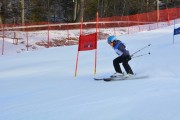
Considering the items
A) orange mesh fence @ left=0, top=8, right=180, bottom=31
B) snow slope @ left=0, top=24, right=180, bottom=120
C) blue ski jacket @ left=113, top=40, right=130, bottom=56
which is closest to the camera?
snow slope @ left=0, top=24, right=180, bottom=120

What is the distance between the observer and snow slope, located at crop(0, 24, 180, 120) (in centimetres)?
859

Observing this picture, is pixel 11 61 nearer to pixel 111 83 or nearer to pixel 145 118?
pixel 111 83

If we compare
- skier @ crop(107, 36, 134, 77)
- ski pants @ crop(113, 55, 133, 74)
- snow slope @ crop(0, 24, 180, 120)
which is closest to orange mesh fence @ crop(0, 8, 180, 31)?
snow slope @ crop(0, 24, 180, 120)

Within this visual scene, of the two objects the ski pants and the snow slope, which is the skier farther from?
the snow slope

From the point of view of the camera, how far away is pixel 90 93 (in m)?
11.0

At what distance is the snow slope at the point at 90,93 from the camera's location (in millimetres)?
8586

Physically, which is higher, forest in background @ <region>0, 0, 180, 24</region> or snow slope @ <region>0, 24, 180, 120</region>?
forest in background @ <region>0, 0, 180, 24</region>

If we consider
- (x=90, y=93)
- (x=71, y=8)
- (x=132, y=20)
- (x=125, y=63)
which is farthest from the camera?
(x=71, y=8)

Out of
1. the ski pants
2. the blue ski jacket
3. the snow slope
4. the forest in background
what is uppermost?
the forest in background

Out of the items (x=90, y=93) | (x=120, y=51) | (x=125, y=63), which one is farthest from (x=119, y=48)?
(x=90, y=93)

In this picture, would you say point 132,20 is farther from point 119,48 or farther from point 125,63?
point 119,48

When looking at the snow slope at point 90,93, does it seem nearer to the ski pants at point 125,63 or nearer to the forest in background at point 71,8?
the ski pants at point 125,63

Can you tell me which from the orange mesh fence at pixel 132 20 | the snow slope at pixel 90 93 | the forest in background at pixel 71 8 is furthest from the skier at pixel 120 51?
the forest in background at pixel 71 8

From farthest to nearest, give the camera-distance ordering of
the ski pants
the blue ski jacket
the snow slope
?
the ski pants < the blue ski jacket < the snow slope
